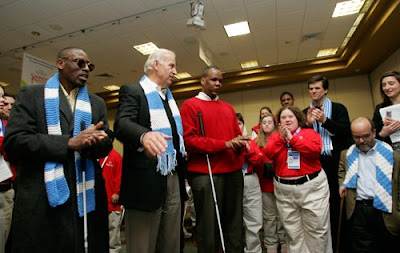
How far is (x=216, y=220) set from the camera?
1.96 m

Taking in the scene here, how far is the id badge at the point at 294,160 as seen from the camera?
244cm

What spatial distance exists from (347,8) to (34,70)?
6460 millimetres

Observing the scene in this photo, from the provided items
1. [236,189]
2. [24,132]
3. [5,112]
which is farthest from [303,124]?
[5,112]

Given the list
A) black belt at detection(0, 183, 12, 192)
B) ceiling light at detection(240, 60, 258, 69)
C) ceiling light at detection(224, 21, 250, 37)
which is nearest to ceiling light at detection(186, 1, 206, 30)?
ceiling light at detection(224, 21, 250, 37)

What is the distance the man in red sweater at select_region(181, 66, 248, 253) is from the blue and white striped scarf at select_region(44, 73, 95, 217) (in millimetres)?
792

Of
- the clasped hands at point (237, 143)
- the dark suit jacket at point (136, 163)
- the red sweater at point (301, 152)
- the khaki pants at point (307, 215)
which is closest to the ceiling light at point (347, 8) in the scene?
the red sweater at point (301, 152)

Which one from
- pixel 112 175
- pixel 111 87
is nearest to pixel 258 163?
pixel 112 175

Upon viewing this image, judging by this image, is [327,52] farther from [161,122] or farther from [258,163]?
[161,122]

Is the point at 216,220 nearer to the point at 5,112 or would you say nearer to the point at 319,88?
the point at 319,88

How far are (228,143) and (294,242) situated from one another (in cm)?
126

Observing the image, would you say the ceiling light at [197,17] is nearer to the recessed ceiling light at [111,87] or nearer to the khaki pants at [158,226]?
the khaki pants at [158,226]

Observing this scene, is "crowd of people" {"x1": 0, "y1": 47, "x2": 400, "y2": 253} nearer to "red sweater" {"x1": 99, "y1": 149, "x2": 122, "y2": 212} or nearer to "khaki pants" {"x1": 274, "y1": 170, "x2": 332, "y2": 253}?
"khaki pants" {"x1": 274, "y1": 170, "x2": 332, "y2": 253}

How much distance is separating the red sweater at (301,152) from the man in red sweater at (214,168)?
59 cm

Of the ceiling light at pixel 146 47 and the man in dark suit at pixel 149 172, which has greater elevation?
the ceiling light at pixel 146 47
